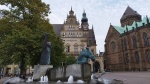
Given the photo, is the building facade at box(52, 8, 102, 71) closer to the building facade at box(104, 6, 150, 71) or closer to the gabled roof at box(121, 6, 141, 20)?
the building facade at box(104, 6, 150, 71)

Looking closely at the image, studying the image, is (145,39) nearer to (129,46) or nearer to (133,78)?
(129,46)

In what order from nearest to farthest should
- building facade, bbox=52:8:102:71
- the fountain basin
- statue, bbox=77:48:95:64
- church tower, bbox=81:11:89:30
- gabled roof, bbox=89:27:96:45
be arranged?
the fountain basin, statue, bbox=77:48:95:64, building facade, bbox=52:8:102:71, gabled roof, bbox=89:27:96:45, church tower, bbox=81:11:89:30

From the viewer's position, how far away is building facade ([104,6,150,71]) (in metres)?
50.2

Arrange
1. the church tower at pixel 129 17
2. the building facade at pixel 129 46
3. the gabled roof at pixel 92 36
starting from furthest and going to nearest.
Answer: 1. the church tower at pixel 129 17
2. the gabled roof at pixel 92 36
3. the building facade at pixel 129 46

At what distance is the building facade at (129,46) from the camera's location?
165 feet

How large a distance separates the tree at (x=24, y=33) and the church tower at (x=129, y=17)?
2196 inches

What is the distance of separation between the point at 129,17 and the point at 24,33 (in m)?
62.3

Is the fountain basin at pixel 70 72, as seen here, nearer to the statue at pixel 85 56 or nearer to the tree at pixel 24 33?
the statue at pixel 85 56

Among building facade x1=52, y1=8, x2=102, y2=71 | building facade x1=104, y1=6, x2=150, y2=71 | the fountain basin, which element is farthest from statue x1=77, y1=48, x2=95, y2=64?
building facade x1=104, y1=6, x2=150, y2=71

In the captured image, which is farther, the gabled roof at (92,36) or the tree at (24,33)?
the gabled roof at (92,36)

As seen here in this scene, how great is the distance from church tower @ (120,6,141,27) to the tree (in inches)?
2196

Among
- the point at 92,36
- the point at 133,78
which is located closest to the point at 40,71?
the point at 133,78

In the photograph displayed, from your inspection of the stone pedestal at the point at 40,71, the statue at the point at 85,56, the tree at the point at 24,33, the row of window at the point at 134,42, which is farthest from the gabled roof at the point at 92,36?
the stone pedestal at the point at 40,71

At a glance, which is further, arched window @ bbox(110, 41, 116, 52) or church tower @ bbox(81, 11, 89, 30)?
church tower @ bbox(81, 11, 89, 30)
